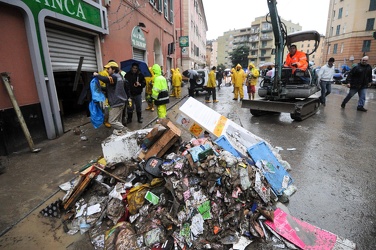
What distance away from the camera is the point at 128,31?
9.68m

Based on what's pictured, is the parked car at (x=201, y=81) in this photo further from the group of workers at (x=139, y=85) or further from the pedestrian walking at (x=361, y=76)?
the pedestrian walking at (x=361, y=76)

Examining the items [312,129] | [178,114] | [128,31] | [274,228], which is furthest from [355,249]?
[128,31]

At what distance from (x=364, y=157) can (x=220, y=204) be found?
348 centimetres

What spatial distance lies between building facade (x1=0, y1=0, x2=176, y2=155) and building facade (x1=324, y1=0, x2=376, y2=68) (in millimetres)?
37545

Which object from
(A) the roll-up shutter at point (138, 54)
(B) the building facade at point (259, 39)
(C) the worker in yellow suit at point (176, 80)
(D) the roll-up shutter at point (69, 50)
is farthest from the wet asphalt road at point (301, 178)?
(B) the building facade at point (259, 39)

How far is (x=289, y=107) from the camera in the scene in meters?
6.53

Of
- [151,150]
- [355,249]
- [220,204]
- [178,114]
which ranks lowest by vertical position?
[355,249]

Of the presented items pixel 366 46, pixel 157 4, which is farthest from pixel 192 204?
pixel 366 46

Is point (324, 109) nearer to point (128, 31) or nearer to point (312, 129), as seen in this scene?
point (312, 129)

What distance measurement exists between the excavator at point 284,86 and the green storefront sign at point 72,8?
18.3ft

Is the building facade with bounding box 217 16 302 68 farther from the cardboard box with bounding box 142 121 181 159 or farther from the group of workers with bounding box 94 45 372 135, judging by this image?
the cardboard box with bounding box 142 121 181 159

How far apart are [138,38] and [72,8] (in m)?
5.18

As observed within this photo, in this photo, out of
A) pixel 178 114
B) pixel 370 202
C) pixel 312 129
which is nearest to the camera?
pixel 370 202

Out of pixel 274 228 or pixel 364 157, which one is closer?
pixel 274 228
